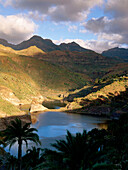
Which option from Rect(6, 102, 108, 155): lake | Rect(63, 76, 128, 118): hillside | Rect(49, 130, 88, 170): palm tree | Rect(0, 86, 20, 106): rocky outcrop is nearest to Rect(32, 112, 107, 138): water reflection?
Rect(6, 102, 108, 155): lake

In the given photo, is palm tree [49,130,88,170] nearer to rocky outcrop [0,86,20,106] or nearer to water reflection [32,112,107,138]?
water reflection [32,112,107,138]

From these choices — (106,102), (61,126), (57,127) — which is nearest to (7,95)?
(61,126)

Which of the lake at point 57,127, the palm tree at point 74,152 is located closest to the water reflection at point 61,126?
the lake at point 57,127

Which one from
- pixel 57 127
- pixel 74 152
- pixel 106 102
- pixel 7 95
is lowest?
pixel 57 127

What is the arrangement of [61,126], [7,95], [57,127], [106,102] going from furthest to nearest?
[7,95], [106,102], [61,126], [57,127]

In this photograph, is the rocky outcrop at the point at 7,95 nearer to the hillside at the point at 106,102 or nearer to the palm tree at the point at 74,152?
the hillside at the point at 106,102

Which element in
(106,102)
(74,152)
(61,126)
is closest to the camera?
(74,152)

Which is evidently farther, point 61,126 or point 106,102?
point 106,102

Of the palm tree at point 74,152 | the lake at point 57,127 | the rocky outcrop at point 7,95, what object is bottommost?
the lake at point 57,127

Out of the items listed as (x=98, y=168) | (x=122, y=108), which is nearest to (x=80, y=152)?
(x=98, y=168)

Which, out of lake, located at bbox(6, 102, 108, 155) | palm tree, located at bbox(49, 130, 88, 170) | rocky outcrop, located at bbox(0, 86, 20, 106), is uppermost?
rocky outcrop, located at bbox(0, 86, 20, 106)

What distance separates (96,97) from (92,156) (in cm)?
12237

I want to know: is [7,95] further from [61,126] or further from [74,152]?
[74,152]

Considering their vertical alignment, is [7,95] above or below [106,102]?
above
